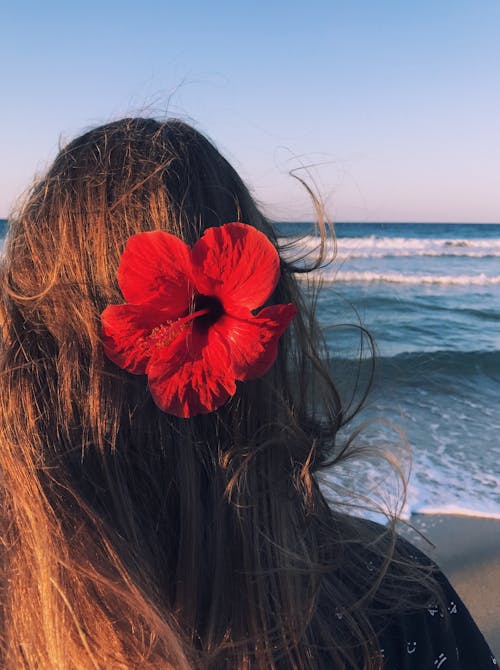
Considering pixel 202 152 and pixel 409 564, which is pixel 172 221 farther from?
pixel 409 564

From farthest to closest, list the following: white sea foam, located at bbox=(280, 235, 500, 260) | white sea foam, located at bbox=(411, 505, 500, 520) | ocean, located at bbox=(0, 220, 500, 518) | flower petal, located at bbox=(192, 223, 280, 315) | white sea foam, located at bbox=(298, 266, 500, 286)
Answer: white sea foam, located at bbox=(280, 235, 500, 260)
white sea foam, located at bbox=(298, 266, 500, 286)
ocean, located at bbox=(0, 220, 500, 518)
white sea foam, located at bbox=(411, 505, 500, 520)
flower petal, located at bbox=(192, 223, 280, 315)

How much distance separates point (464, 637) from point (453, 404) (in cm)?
390

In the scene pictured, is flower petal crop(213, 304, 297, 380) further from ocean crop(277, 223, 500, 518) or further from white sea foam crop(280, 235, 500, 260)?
white sea foam crop(280, 235, 500, 260)

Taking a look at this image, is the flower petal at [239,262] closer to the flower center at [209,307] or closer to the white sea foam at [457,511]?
the flower center at [209,307]

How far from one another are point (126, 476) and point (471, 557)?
233 cm

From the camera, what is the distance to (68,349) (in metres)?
0.84

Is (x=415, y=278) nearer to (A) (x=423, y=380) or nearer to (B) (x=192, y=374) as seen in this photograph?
(A) (x=423, y=380)

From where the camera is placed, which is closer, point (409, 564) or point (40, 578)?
point (40, 578)

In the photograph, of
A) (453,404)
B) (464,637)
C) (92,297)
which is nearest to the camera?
(92,297)

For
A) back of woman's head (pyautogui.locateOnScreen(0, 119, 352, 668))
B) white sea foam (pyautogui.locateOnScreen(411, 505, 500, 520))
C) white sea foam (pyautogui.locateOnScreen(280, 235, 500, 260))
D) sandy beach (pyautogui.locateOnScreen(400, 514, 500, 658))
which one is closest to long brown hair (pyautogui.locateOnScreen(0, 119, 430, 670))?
back of woman's head (pyautogui.locateOnScreen(0, 119, 352, 668))

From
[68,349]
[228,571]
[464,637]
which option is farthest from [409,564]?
[68,349]

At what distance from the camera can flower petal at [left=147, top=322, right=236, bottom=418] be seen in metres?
0.76

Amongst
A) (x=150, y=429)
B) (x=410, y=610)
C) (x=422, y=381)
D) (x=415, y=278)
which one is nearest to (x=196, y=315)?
(x=150, y=429)

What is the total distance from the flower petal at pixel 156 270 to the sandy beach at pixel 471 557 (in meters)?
1.91
